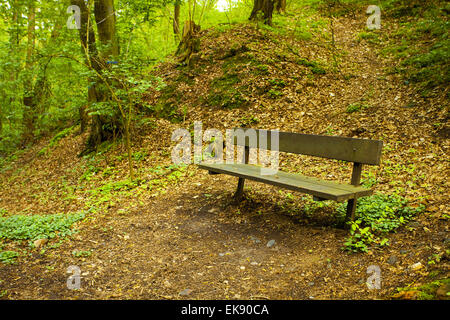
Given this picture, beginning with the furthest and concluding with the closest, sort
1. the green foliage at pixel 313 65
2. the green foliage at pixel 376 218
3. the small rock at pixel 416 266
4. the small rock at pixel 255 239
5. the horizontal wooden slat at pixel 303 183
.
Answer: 1. the green foliage at pixel 313 65
2. the small rock at pixel 255 239
3. the horizontal wooden slat at pixel 303 183
4. the green foliage at pixel 376 218
5. the small rock at pixel 416 266

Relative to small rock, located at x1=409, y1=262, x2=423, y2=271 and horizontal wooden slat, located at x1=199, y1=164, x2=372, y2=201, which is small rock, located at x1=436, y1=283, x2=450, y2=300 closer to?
small rock, located at x1=409, y1=262, x2=423, y2=271

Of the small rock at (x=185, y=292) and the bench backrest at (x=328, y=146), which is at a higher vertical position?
the bench backrest at (x=328, y=146)

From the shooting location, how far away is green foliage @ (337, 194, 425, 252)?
3.44m

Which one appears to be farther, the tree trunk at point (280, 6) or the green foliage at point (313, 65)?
the tree trunk at point (280, 6)

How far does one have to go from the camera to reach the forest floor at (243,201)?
10.2 ft

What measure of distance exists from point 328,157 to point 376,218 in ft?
3.04

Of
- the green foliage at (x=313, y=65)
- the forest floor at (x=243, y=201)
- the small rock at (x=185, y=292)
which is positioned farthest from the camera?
the green foliage at (x=313, y=65)

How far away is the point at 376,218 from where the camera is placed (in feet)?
12.4

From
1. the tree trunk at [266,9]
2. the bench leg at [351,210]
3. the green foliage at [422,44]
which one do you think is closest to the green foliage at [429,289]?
the bench leg at [351,210]

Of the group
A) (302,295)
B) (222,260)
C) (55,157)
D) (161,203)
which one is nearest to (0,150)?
(55,157)

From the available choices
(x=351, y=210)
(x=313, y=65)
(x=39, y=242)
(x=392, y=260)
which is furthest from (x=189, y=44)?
(x=392, y=260)

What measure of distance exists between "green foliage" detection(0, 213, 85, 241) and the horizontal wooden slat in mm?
2168

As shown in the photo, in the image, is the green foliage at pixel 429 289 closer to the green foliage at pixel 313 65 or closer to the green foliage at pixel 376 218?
the green foliage at pixel 376 218
